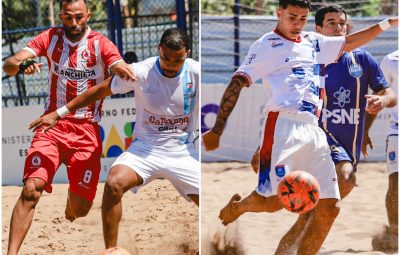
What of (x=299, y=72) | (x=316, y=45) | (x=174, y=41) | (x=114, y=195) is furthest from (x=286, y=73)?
(x=114, y=195)

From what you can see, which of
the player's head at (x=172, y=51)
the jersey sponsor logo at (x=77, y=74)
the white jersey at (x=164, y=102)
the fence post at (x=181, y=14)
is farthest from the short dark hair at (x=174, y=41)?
the fence post at (x=181, y=14)

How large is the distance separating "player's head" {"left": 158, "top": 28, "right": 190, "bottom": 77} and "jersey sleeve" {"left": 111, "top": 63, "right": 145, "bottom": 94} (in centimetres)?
15

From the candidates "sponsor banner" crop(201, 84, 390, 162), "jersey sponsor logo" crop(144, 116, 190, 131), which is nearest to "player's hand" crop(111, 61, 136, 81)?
"jersey sponsor logo" crop(144, 116, 190, 131)

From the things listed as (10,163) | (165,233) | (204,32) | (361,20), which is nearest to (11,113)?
(10,163)

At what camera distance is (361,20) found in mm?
10008

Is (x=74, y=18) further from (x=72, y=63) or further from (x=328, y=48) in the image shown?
→ (x=328, y=48)

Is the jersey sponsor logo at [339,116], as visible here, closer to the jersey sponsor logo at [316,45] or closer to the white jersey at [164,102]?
the jersey sponsor logo at [316,45]

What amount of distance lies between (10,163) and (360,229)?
3458 millimetres

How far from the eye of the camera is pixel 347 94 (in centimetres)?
583

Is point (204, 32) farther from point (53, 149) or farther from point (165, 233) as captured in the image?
point (53, 149)

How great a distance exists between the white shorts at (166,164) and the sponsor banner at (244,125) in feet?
14.9

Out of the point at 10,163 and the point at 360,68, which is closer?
the point at 360,68

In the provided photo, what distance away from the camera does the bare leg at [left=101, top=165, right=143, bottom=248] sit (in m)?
4.95

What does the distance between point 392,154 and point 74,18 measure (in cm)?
277
